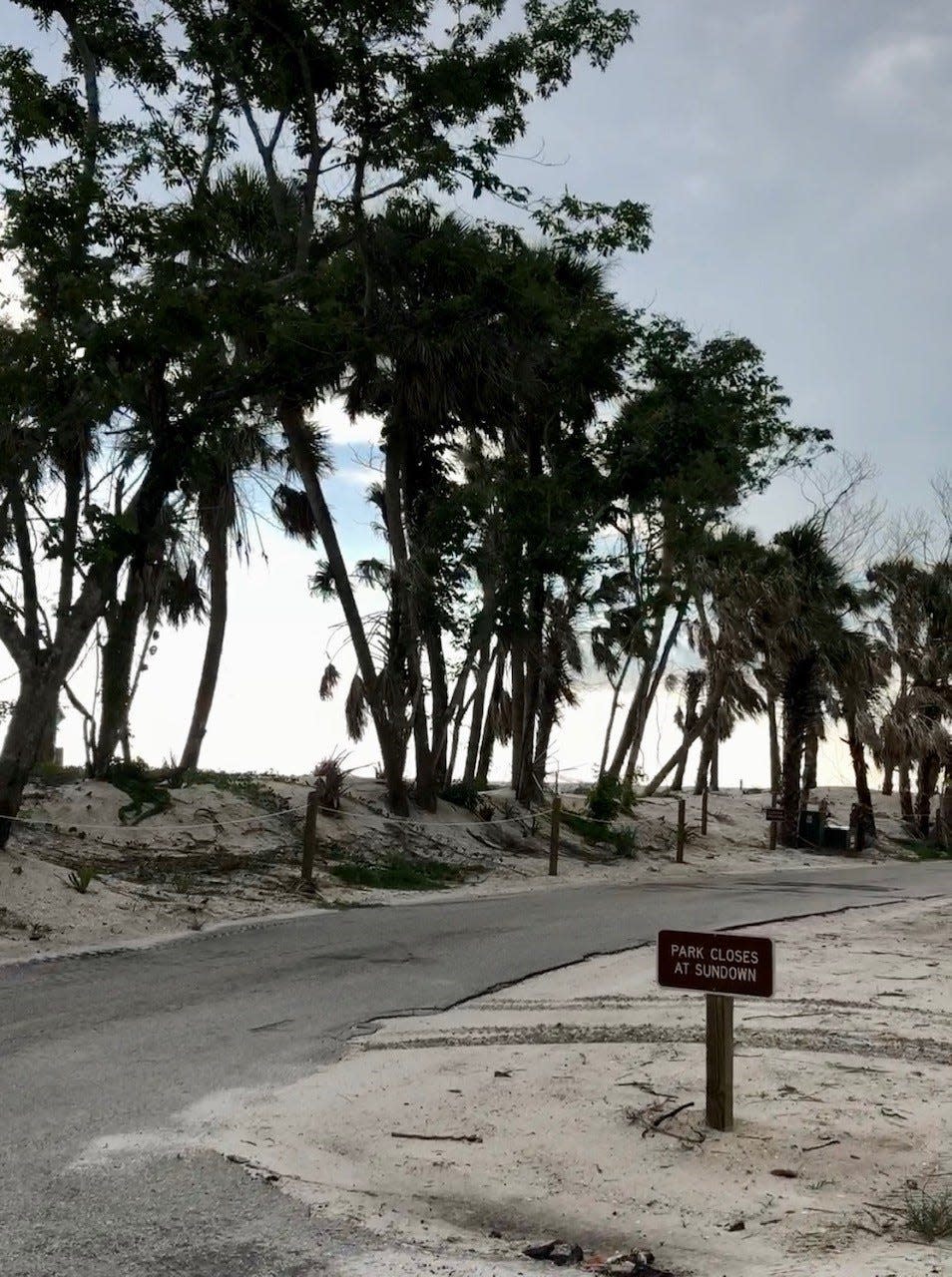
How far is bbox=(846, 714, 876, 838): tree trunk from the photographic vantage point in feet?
131

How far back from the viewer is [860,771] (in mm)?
40625

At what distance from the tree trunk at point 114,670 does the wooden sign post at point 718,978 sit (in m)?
16.1

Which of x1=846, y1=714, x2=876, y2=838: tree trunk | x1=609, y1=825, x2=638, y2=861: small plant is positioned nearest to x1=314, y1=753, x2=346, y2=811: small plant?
x1=609, y1=825, x2=638, y2=861: small plant

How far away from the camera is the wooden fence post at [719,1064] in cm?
635

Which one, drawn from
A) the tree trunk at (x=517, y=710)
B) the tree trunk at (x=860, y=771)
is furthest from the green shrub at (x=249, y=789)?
the tree trunk at (x=860, y=771)

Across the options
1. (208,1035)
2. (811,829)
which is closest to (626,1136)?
(208,1035)

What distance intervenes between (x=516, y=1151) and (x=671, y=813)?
93.9 feet

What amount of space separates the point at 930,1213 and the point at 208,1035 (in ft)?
15.8

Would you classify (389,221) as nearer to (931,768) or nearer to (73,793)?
(73,793)

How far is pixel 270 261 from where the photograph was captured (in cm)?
1692

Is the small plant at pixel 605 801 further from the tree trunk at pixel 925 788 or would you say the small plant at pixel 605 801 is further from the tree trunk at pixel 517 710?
the tree trunk at pixel 925 788

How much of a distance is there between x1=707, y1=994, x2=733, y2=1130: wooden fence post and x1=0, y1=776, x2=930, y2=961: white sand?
23.0 feet

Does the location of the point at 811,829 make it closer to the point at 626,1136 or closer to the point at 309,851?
the point at 309,851

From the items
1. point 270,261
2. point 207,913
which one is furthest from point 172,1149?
point 270,261
